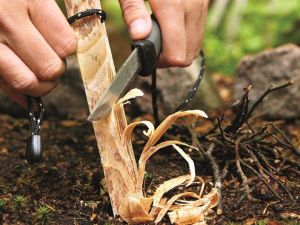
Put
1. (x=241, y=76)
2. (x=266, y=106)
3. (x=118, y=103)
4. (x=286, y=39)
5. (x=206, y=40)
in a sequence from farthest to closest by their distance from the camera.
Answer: (x=206, y=40) < (x=286, y=39) < (x=241, y=76) < (x=266, y=106) < (x=118, y=103)

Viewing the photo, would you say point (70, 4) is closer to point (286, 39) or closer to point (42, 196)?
point (42, 196)

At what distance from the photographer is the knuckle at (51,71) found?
5.77 feet

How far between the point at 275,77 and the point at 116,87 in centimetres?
190

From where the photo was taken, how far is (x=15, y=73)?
5.69 feet

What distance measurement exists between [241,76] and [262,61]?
0.64ft

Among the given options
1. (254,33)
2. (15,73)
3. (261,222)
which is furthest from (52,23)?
(254,33)

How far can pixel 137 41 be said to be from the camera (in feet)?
5.93

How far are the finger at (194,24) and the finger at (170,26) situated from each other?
94 mm

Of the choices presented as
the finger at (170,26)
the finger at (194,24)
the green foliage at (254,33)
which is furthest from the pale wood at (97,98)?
the green foliage at (254,33)

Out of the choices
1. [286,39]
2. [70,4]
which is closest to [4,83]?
[70,4]

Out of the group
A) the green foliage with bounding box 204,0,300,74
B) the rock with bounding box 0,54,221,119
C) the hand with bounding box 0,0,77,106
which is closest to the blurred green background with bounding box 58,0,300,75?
the green foliage with bounding box 204,0,300,74

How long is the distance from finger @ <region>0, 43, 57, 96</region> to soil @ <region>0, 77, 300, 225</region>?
429 mm

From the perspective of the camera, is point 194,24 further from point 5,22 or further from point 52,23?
point 5,22

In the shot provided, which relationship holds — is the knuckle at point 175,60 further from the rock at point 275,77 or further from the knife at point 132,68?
the rock at point 275,77
